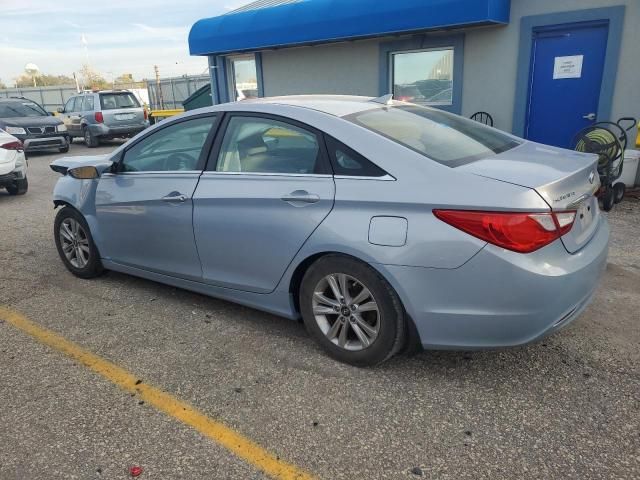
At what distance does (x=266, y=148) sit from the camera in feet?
11.2

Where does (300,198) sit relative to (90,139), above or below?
above

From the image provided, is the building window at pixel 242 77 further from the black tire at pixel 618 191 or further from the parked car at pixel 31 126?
the black tire at pixel 618 191

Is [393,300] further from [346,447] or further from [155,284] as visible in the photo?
[155,284]

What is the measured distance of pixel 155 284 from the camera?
4.64 metres

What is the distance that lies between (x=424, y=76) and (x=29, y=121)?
37.7 ft

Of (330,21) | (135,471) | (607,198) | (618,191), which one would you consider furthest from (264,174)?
(330,21)

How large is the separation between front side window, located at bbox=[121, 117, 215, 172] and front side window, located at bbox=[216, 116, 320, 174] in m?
0.23

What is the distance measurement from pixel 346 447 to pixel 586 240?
165cm

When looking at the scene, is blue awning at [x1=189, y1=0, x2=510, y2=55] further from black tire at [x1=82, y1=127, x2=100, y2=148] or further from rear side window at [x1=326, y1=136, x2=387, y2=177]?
black tire at [x1=82, y1=127, x2=100, y2=148]

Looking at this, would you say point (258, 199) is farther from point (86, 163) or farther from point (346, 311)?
point (86, 163)

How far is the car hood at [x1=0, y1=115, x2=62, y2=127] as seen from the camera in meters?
14.7

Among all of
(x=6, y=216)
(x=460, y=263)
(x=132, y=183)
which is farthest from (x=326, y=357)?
(x=6, y=216)

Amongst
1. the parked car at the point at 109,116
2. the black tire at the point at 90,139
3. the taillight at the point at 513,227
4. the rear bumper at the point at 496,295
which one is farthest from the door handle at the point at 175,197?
the black tire at the point at 90,139

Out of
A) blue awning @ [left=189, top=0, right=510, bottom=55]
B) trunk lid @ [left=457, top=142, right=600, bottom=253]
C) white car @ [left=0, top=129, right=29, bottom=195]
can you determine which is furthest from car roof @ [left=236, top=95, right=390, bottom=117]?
white car @ [left=0, top=129, right=29, bottom=195]
